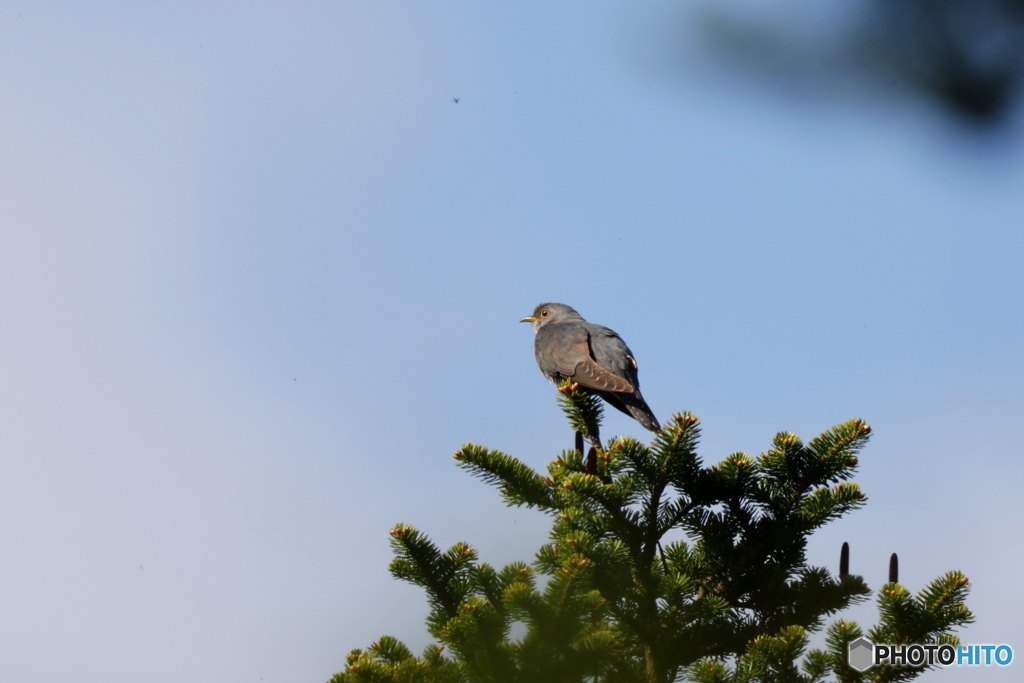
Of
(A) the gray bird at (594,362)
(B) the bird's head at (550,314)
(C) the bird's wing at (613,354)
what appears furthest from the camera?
(B) the bird's head at (550,314)

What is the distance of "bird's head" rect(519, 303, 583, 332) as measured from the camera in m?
8.66

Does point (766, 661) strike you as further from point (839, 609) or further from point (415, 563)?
point (415, 563)

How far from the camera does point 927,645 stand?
3.34m

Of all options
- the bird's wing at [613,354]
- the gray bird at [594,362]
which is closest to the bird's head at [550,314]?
the gray bird at [594,362]

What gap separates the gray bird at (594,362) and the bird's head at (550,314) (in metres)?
0.81

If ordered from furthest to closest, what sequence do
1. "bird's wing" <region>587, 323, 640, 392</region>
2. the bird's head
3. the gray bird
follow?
the bird's head, "bird's wing" <region>587, 323, 640, 392</region>, the gray bird

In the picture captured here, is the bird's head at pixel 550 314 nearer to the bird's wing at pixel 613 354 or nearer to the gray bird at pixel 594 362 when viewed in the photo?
the gray bird at pixel 594 362

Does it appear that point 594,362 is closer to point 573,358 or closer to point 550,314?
point 573,358

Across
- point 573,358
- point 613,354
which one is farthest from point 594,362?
point 613,354

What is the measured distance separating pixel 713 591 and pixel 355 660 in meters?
1.57

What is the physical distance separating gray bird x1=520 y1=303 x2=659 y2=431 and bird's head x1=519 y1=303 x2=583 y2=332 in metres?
0.81

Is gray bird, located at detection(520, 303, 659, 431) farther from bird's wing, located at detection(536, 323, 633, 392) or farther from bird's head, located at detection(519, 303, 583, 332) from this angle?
bird's head, located at detection(519, 303, 583, 332)

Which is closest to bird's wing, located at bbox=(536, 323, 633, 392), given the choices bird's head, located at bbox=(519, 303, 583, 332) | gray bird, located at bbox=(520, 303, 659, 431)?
gray bird, located at bbox=(520, 303, 659, 431)

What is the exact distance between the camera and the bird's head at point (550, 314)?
28.4 ft
